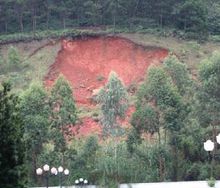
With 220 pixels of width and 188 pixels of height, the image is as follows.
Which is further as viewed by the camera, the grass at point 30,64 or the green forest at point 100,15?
the green forest at point 100,15

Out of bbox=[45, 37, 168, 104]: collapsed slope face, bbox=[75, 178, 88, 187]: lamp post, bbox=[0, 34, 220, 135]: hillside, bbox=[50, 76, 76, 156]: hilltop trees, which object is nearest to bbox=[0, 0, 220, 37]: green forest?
bbox=[0, 34, 220, 135]: hillside

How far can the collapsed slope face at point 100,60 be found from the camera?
1572 inches

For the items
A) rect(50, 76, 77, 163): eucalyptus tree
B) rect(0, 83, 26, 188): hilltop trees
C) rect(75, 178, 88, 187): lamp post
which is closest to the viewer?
rect(0, 83, 26, 188): hilltop trees

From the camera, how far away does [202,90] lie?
89.9 ft

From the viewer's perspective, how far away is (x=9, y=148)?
47.2ft

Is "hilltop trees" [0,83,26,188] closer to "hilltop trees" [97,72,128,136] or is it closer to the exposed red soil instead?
"hilltop trees" [97,72,128,136]

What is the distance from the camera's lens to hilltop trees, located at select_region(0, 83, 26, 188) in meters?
14.3

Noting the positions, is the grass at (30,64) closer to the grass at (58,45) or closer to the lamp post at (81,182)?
the grass at (58,45)

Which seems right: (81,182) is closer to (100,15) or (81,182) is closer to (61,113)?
(61,113)

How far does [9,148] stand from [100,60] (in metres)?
27.4

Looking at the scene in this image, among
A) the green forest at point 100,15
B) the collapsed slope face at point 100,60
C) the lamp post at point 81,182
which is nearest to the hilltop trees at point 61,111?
the lamp post at point 81,182

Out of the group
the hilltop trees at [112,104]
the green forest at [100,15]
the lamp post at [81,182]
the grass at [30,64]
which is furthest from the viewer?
the green forest at [100,15]

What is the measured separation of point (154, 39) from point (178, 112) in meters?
14.7

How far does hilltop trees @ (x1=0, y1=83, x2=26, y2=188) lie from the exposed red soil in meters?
24.4
